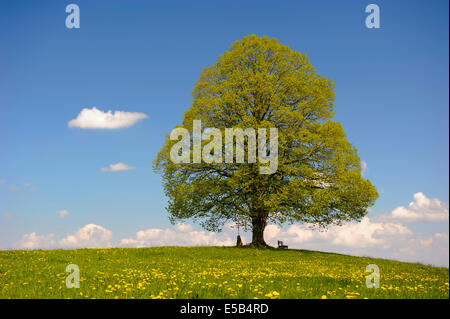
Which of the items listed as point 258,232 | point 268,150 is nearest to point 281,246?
point 258,232

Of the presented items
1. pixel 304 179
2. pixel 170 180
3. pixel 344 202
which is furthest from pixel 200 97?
pixel 344 202

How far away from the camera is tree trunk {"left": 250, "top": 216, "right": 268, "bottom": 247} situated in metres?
28.9

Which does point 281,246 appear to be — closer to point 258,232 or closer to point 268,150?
point 258,232

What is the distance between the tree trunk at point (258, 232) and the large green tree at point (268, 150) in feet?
0.24

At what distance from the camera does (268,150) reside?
28719mm

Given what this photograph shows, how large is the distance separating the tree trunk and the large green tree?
7 cm

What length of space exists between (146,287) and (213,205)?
17870mm

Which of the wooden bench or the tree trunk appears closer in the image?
the tree trunk

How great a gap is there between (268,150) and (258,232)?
6.30 m

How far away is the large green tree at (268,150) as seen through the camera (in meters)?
27.5

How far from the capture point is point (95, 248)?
26484 millimetres

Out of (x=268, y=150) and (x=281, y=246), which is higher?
(x=268, y=150)

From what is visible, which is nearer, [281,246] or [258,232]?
[258,232]
